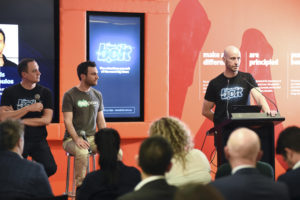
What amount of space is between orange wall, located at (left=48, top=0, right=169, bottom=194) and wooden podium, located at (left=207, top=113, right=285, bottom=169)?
213 centimetres

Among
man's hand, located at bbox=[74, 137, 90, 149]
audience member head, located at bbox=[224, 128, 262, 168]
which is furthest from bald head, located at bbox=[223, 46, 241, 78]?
audience member head, located at bbox=[224, 128, 262, 168]

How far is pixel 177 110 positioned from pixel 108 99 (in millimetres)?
1031

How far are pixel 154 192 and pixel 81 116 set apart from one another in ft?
11.2

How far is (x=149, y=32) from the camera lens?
6809 mm

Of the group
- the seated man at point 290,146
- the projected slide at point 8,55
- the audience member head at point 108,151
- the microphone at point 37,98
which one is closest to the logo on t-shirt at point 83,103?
the microphone at point 37,98

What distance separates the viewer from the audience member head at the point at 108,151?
2.83m

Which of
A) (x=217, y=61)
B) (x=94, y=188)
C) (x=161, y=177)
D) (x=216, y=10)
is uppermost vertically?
(x=216, y=10)

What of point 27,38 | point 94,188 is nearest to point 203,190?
point 94,188

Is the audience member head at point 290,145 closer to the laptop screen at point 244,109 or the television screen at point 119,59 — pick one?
the laptop screen at point 244,109

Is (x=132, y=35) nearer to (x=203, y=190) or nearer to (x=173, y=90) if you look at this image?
(x=173, y=90)

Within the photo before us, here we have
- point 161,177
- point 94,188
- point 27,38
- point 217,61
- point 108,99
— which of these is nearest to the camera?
point 161,177

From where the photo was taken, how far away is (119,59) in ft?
22.2

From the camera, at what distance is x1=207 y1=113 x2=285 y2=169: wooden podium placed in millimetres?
4527

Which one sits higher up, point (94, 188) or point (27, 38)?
point (27, 38)
